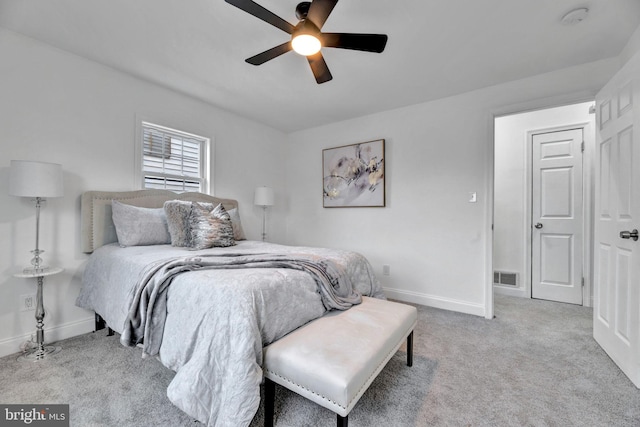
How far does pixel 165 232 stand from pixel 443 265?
3.04 m

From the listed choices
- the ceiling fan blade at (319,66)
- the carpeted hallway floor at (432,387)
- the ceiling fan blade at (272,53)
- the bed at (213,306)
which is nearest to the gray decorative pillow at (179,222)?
the bed at (213,306)

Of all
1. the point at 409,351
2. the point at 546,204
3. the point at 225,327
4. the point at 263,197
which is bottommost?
the point at 409,351

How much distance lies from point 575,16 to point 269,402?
3.08m

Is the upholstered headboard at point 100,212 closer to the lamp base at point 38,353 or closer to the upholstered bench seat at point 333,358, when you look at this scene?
the lamp base at point 38,353

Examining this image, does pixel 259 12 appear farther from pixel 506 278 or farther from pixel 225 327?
pixel 506 278

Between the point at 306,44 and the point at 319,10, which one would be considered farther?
the point at 306,44

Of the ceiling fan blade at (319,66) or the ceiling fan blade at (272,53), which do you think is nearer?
the ceiling fan blade at (272,53)

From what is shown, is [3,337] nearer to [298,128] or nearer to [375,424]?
[375,424]

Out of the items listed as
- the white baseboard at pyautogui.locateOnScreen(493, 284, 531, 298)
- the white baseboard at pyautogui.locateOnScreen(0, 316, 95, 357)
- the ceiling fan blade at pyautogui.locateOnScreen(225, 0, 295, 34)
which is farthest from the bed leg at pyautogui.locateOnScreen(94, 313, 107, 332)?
the white baseboard at pyautogui.locateOnScreen(493, 284, 531, 298)

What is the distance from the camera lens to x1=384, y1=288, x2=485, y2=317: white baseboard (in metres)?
3.00

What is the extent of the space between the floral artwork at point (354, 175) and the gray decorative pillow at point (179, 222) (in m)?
2.12

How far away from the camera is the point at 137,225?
2.46m

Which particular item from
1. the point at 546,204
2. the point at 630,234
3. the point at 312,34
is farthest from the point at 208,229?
the point at 546,204

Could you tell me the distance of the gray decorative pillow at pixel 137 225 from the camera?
2.42m
